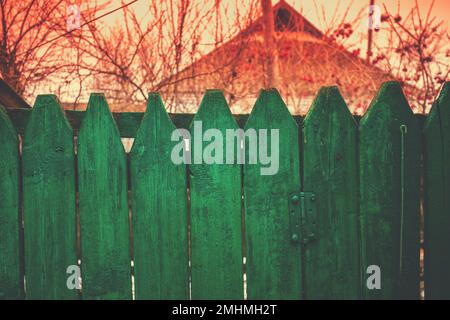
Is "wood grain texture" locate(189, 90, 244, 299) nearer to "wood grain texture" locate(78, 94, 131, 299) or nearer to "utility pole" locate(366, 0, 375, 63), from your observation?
"wood grain texture" locate(78, 94, 131, 299)

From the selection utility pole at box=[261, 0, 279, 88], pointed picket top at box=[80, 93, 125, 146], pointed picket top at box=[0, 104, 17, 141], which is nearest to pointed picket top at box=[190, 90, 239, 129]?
pointed picket top at box=[80, 93, 125, 146]

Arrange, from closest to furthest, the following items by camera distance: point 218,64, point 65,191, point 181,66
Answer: point 65,191, point 181,66, point 218,64

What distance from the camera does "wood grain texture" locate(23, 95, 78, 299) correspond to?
1698mm

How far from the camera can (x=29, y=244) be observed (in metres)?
1.73

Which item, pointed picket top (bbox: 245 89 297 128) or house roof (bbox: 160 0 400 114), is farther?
house roof (bbox: 160 0 400 114)

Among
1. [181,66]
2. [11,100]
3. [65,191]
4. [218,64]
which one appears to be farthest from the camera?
[218,64]

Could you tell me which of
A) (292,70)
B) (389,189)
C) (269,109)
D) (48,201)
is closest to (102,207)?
(48,201)

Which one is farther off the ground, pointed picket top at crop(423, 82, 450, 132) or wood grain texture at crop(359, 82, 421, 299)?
pointed picket top at crop(423, 82, 450, 132)

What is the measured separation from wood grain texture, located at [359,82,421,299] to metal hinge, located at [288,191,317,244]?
22 cm

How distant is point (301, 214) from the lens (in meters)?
1.72

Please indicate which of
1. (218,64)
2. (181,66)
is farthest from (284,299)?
(218,64)

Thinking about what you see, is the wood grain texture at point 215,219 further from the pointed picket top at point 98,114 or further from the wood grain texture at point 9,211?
the wood grain texture at point 9,211
